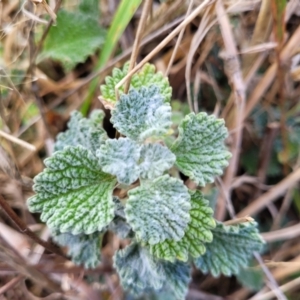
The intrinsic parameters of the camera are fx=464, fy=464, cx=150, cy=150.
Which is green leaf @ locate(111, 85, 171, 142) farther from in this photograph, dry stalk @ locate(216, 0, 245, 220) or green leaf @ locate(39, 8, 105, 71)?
green leaf @ locate(39, 8, 105, 71)

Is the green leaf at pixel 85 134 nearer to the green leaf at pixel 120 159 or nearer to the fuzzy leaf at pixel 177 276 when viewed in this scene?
the green leaf at pixel 120 159

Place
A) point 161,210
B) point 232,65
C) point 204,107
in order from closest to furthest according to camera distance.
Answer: point 161,210 → point 232,65 → point 204,107

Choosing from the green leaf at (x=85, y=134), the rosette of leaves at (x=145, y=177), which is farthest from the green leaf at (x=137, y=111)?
the green leaf at (x=85, y=134)

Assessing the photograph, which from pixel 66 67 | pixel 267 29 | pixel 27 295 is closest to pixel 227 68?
pixel 267 29

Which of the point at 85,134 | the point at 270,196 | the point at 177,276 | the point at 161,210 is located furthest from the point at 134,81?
the point at 270,196

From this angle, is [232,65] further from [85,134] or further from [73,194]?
[73,194]

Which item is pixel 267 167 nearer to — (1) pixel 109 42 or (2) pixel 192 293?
(2) pixel 192 293

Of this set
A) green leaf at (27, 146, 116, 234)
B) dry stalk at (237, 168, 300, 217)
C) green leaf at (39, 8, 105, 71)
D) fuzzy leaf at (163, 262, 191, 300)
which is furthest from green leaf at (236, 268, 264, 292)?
green leaf at (39, 8, 105, 71)
